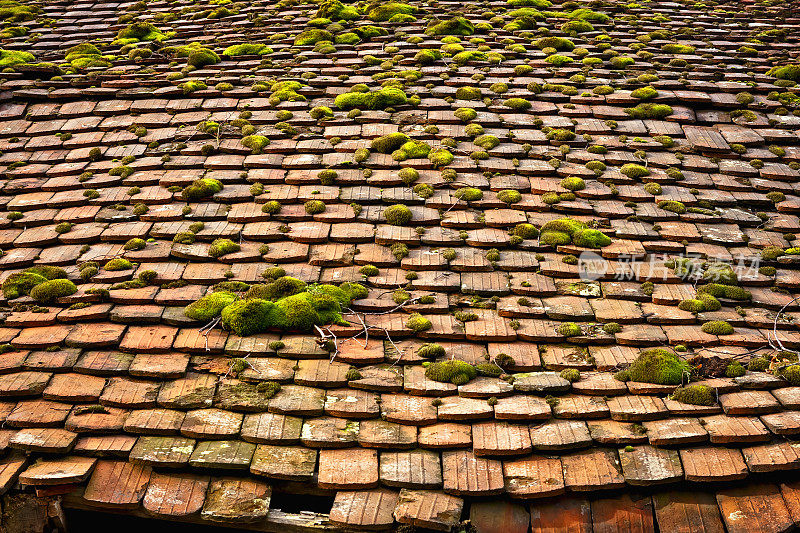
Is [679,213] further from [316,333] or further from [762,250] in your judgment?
[316,333]

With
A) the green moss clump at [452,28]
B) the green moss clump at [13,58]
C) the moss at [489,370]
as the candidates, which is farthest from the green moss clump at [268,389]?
the green moss clump at [13,58]

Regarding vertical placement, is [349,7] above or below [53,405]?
above

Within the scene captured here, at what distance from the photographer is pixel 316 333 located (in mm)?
3994

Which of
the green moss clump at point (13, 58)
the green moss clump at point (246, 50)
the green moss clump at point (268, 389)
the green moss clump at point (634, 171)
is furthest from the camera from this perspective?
the green moss clump at point (246, 50)

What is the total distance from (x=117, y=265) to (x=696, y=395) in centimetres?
370

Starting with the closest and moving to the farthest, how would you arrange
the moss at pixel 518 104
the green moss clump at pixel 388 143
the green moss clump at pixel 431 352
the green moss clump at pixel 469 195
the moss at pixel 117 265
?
the green moss clump at pixel 431 352
the moss at pixel 117 265
the green moss clump at pixel 469 195
the green moss clump at pixel 388 143
the moss at pixel 518 104

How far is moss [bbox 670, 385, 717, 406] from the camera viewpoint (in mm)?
3480

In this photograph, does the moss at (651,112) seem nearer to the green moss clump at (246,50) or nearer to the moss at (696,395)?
the moss at (696,395)

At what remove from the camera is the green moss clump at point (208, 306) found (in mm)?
4047

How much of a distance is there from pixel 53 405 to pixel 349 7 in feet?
18.5

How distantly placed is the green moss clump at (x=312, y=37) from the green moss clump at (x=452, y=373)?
4.61m

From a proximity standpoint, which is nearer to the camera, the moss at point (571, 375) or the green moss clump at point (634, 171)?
the moss at point (571, 375)

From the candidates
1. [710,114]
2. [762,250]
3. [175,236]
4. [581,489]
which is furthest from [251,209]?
[710,114]

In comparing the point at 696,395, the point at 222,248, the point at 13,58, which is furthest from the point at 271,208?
the point at 13,58
